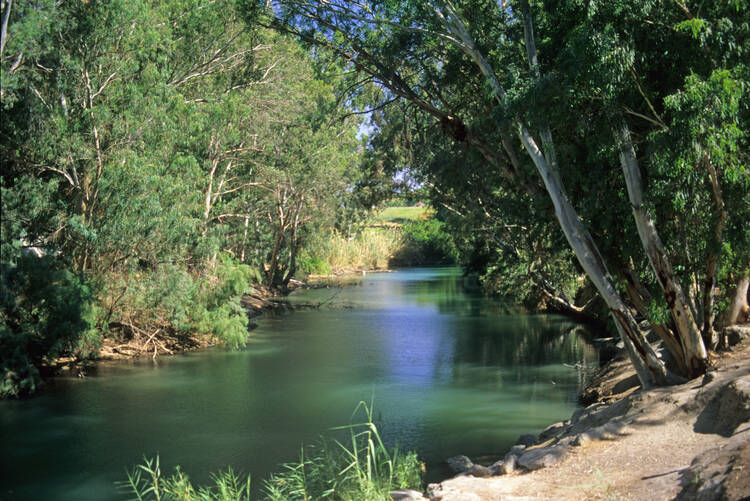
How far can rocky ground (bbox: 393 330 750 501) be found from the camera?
16.5 ft

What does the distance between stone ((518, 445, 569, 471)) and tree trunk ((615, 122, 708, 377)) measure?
98.8 inches

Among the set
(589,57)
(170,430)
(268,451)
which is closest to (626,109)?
(589,57)

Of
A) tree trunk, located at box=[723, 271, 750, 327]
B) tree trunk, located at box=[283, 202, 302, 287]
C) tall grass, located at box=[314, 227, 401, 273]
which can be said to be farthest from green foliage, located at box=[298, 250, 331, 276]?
tree trunk, located at box=[723, 271, 750, 327]

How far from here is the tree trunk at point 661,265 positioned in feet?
25.8

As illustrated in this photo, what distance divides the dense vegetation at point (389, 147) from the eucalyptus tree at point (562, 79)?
0.12ft

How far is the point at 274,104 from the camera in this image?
63.4 ft

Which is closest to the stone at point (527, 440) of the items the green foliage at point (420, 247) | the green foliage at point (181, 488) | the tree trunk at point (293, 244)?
the green foliage at point (181, 488)

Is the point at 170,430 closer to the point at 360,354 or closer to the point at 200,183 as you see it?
the point at 360,354

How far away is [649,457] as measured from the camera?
6059mm

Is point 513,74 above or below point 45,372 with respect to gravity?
above

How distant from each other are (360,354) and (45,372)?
695 cm

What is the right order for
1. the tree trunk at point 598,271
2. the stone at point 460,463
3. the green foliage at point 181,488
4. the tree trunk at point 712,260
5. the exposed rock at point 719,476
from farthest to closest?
1. the tree trunk at point 598,271
2. the stone at point 460,463
3. the tree trunk at point 712,260
4. the green foliage at point 181,488
5. the exposed rock at point 719,476

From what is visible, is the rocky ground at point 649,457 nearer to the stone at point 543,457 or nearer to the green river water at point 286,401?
the stone at point 543,457

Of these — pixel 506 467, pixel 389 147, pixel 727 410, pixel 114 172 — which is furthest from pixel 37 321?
pixel 389 147
